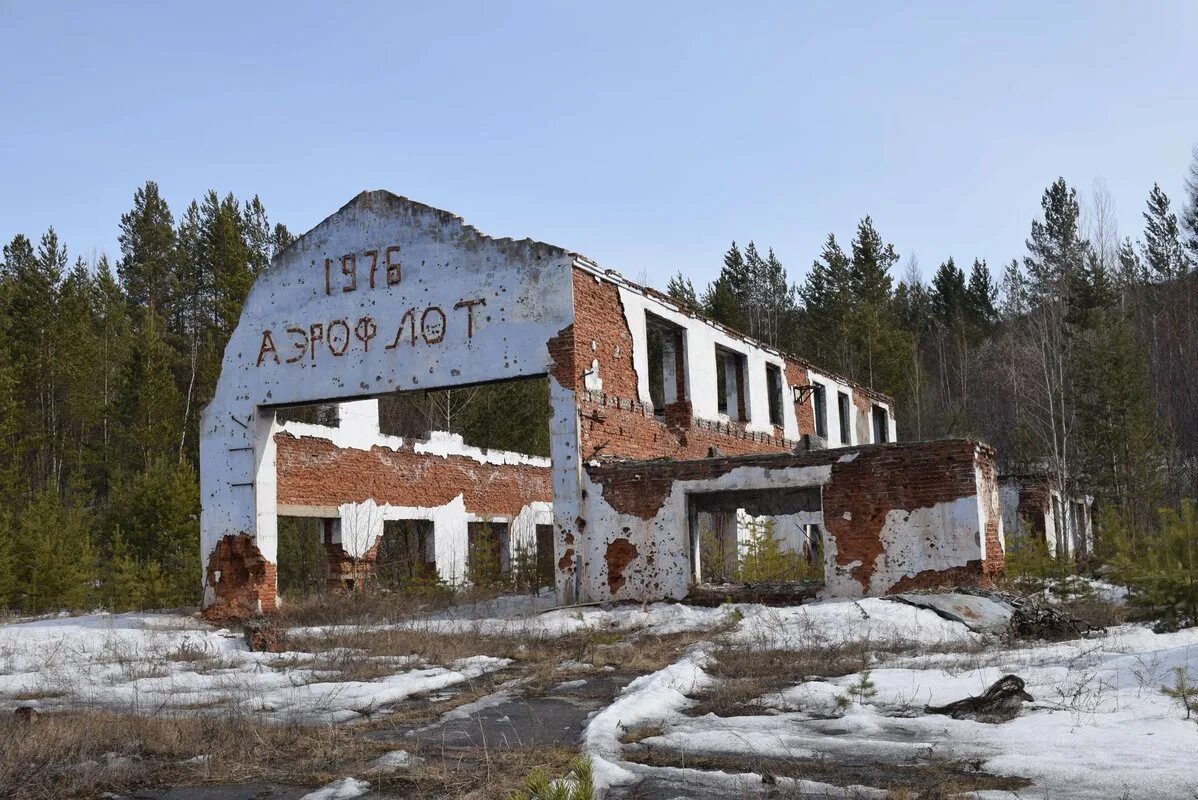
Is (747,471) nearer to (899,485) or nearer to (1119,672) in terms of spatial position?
(899,485)

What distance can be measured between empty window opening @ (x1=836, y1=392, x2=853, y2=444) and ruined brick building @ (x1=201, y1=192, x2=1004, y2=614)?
630 centimetres

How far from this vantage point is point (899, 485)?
14.9 m

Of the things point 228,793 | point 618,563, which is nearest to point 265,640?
point 618,563

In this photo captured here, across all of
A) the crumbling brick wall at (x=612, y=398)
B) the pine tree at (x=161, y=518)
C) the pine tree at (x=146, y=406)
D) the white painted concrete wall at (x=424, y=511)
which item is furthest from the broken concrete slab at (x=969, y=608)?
the pine tree at (x=146, y=406)

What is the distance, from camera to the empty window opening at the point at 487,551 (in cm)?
2225

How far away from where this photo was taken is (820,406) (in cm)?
2638

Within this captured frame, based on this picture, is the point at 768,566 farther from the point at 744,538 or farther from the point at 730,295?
the point at 730,295

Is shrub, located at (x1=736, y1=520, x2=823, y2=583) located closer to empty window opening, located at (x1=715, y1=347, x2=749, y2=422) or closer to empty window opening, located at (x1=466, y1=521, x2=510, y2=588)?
empty window opening, located at (x1=715, y1=347, x2=749, y2=422)

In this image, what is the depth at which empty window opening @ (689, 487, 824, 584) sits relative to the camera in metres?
16.2

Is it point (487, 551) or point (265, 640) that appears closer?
point (265, 640)

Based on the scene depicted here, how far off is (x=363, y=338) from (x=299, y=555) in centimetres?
1159

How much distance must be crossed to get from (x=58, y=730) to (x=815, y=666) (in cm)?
607

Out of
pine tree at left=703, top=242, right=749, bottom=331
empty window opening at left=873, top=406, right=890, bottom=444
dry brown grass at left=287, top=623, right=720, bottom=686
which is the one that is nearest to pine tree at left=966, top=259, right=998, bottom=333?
pine tree at left=703, top=242, right=749, bottom=331

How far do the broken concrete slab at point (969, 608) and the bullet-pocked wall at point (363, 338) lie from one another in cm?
558
